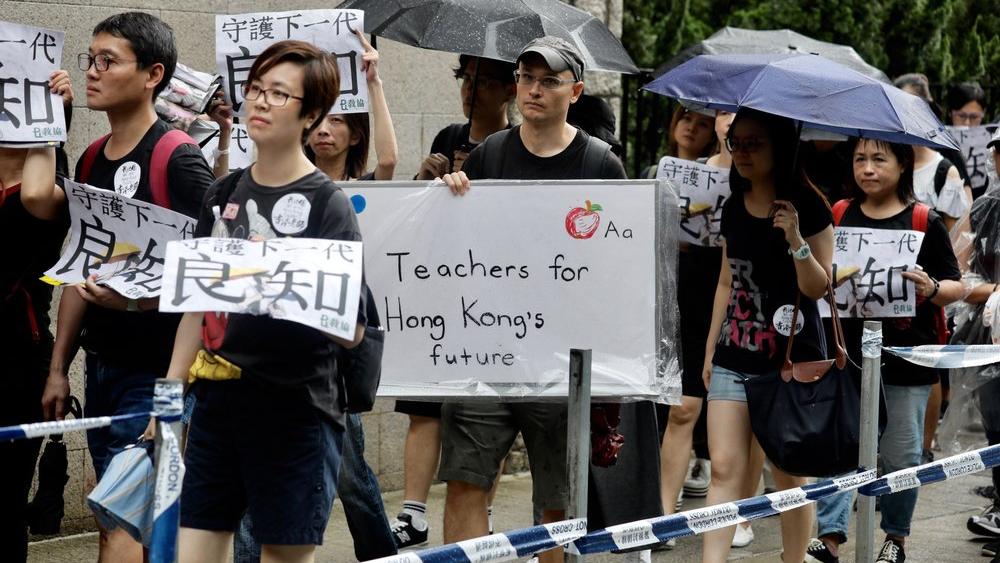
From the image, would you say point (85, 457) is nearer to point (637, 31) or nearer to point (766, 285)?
point (766, 285)

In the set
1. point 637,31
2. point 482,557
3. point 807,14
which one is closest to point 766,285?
point 482,557

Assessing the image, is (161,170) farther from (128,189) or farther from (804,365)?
(804,365)

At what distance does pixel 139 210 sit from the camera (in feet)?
15.9

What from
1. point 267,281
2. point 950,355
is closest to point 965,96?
point 950,355

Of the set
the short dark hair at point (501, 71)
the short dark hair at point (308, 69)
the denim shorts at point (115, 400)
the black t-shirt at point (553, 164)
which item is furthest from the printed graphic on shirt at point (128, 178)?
the short dark hair at point (501, 71)

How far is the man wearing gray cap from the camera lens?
5375 millimetres

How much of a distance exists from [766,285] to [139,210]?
2422 mm

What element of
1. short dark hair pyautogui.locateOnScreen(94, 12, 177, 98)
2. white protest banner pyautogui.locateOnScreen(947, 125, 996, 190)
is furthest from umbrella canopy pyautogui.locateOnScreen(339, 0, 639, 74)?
white protest banner pyautogui.locateOnScreen(947, 125, 996, 190)

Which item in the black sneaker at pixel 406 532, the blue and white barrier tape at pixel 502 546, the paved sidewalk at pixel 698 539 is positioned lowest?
the paved sidewalk at pixel 698 539

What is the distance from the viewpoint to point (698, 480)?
28.2ft

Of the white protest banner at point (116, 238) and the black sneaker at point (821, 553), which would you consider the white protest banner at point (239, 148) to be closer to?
the white protest banner at point (116, 238)

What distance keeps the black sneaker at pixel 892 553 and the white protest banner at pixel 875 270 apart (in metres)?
1.03

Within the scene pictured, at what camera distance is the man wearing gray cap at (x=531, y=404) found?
17.6 ft

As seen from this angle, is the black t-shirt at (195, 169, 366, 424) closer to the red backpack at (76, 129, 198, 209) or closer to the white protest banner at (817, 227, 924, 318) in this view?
the red backpack at (76, 129, 198, 209)
